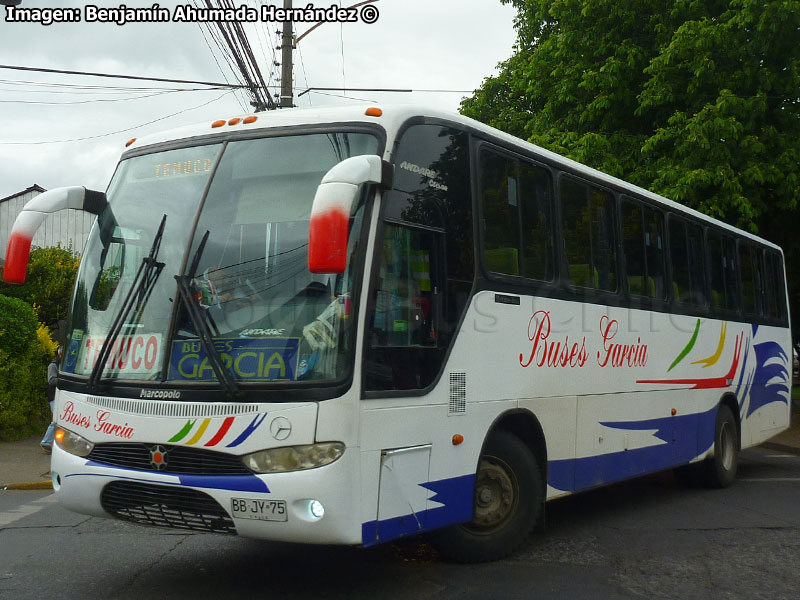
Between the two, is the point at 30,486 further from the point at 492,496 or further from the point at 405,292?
the point at 405,292

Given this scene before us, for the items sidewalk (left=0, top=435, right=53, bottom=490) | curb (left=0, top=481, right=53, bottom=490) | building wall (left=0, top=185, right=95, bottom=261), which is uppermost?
building wall (left=0, top=185, right=95, bottom=261)

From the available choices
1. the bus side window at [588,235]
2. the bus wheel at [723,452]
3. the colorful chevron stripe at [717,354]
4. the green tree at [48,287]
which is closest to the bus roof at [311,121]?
the bus side window at [588,235]

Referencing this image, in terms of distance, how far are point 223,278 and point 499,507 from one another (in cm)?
270

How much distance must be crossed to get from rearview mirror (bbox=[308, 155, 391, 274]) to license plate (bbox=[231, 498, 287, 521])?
1368mm

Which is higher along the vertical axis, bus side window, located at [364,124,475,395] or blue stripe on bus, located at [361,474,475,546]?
bus side window, located at [364,124,475,395]

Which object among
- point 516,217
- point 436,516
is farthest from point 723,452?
point 436,516

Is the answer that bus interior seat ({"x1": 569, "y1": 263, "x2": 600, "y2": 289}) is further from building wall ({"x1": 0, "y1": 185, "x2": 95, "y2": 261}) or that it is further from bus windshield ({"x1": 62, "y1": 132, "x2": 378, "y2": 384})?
building wall ({"x1": 0, "y1": 185, "x2": 95, "y2": 261})

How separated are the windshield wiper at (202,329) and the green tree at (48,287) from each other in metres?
13.6

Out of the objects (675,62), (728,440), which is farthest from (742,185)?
(728,440)

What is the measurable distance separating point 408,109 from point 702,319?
19.9 ft

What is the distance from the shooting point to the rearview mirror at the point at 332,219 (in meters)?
4.92

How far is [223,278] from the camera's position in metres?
5.82

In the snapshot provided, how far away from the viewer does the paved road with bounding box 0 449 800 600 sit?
621 cm

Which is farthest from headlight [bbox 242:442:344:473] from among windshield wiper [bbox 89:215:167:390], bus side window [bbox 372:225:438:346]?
windshield wiper [bbox 89:215:167:390]
